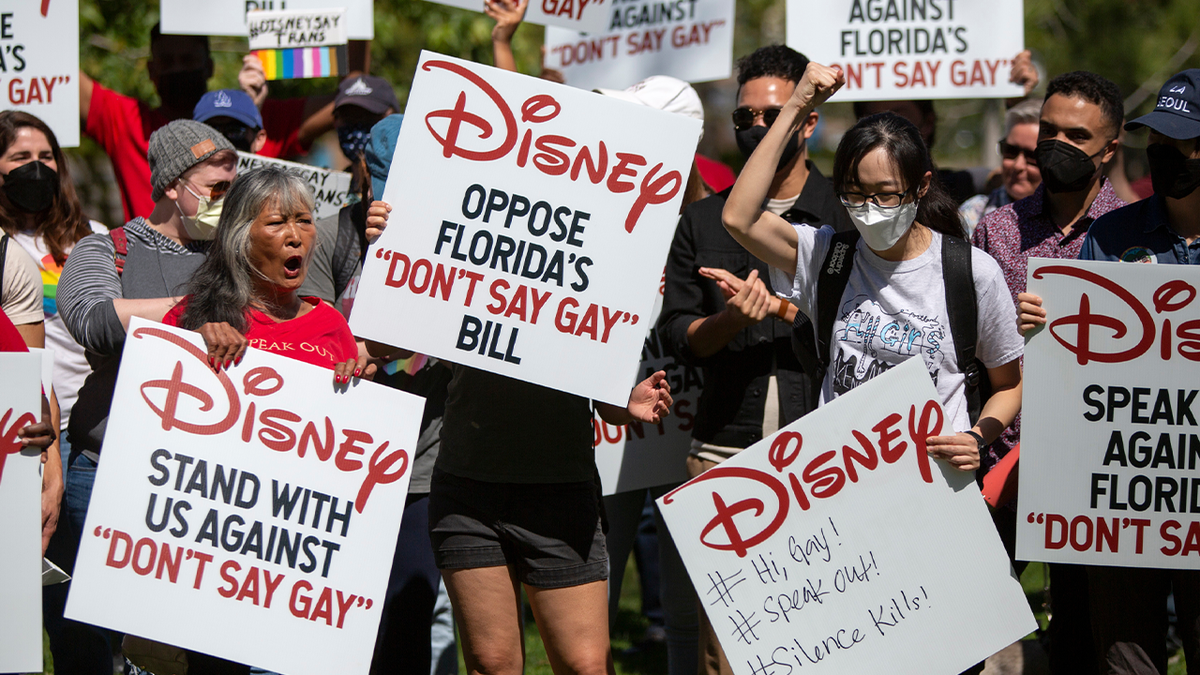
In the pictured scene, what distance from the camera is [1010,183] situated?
5.90 meters

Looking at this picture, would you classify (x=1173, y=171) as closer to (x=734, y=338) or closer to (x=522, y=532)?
(x=734, y=338)

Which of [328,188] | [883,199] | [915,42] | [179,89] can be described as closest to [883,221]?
[883,199]

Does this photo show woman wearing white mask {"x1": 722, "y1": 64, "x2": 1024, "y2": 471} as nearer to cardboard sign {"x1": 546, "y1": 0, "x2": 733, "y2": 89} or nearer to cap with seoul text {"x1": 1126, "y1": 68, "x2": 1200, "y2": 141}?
cap with seoul text {"x1": 1126, "y1": 68, "x2": 1200, "y2": 141}

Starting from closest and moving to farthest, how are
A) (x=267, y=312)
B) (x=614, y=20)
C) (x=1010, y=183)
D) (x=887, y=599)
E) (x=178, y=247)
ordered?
1. (x=887, y=599)
2. (x=267, y=312)
3. (x=178, y=247)
4. (x=1010, y=183)
5. (x=614, y=20)

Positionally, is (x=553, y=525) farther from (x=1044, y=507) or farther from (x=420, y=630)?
(x=1044, y=507)

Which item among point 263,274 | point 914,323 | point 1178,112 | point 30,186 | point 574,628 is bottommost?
point 574,628

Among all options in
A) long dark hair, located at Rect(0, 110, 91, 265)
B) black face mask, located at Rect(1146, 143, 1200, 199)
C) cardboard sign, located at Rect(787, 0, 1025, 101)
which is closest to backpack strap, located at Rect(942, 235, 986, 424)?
black face mask, located at Rect(1146, 143, 1200, 199)

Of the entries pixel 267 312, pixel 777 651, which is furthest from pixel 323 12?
pixel 777 651

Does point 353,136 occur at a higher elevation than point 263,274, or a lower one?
higher

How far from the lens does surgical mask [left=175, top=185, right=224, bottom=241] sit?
14.3 ft

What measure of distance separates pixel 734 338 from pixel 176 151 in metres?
2.13

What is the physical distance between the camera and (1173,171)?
3836 millimetres

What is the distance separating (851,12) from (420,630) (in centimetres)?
376

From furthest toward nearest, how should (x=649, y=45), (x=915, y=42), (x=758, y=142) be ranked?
(x=649, y=45), (x=915, y=42), (x=758, y=142)
